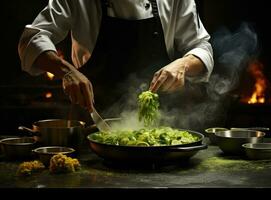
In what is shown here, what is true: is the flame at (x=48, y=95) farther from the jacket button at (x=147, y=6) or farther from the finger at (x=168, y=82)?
the finger at (x=168, y=82)

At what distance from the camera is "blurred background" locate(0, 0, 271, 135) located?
5828 mm

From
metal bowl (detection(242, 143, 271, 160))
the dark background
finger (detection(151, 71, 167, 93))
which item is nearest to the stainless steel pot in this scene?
finger (detection(151, 71, 167, 93))

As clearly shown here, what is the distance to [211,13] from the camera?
249 inches

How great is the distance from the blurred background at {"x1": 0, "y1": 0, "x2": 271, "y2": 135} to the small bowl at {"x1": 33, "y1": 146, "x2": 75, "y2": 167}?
2769mm

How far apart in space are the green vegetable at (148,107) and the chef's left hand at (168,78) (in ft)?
0.20

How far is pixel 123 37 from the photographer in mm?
3934

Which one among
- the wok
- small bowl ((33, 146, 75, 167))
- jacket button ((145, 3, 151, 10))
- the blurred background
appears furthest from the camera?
the blurred background

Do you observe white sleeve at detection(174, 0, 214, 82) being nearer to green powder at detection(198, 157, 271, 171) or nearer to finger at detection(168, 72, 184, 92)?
finger at detection(168, 72, 184, 92)

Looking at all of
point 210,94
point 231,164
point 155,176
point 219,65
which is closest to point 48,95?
point 210,94

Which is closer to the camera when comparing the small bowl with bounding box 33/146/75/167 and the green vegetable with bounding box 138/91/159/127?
the small bowl with bounding box 33/146/75/167

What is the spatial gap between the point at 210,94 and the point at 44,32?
2.39 m

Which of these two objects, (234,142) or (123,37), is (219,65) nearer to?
(123,37)

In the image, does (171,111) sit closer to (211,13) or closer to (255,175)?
(255,175)
